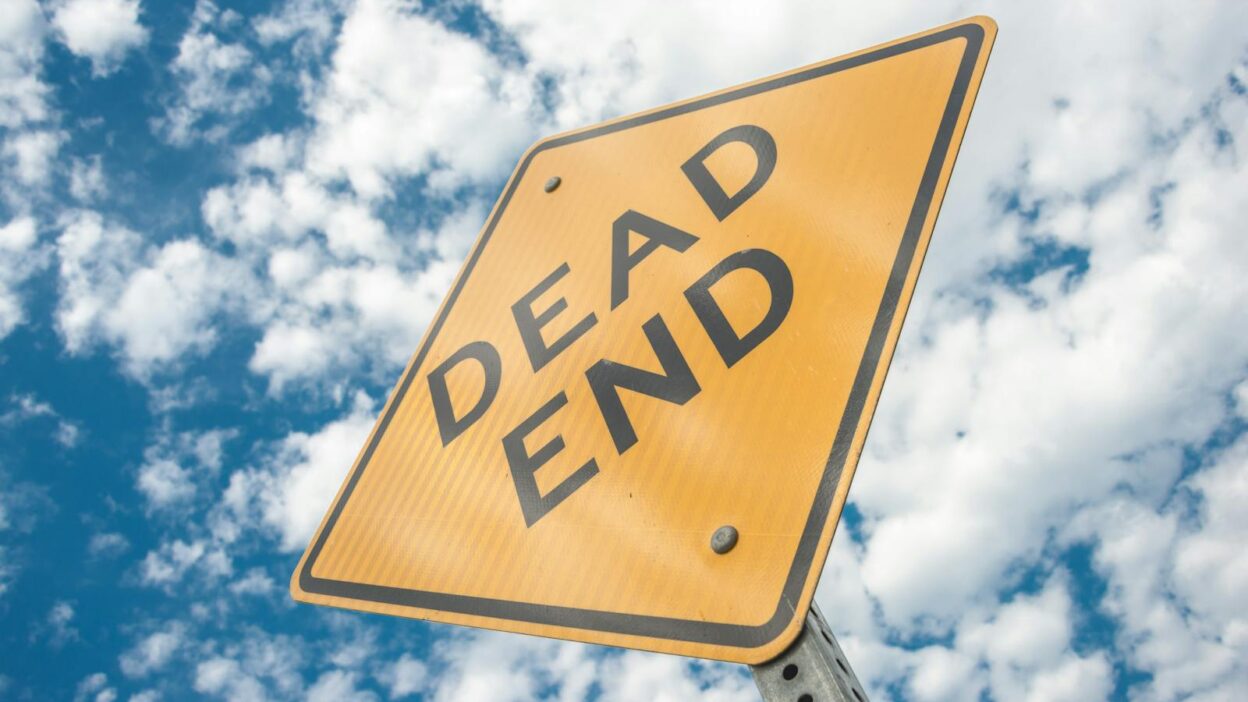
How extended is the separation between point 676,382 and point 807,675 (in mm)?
522

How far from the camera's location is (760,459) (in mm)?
1172

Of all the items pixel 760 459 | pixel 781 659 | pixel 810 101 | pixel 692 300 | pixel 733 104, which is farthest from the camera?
pixel 733 104

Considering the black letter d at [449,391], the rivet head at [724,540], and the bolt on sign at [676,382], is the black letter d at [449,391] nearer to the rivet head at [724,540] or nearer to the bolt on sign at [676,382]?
the bolt on sign at [676,382]

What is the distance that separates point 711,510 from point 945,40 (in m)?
1.04

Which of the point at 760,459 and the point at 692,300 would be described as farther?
the point at 692,300

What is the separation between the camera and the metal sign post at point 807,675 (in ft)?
3.31

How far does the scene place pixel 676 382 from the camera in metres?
1.35

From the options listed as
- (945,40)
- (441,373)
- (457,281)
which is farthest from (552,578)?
(945,40)

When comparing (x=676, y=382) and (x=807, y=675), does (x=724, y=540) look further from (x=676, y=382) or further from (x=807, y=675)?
(x=676, y=382)

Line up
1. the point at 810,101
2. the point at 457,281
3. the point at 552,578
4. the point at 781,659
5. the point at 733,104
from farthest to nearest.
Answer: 1. the point at 457,281
2. the point at 733,104
3. the point at 810,101
4. the point at 552,578
5. the point at 781,659

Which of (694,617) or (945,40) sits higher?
(945,40)

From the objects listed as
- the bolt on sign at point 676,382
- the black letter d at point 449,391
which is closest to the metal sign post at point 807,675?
the bolt on sign at point 676,382

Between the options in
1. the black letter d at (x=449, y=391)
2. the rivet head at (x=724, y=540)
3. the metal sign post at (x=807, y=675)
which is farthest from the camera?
the black letter d at (x=449, y=391)

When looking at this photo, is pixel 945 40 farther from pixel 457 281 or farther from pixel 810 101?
pixel 457 281
